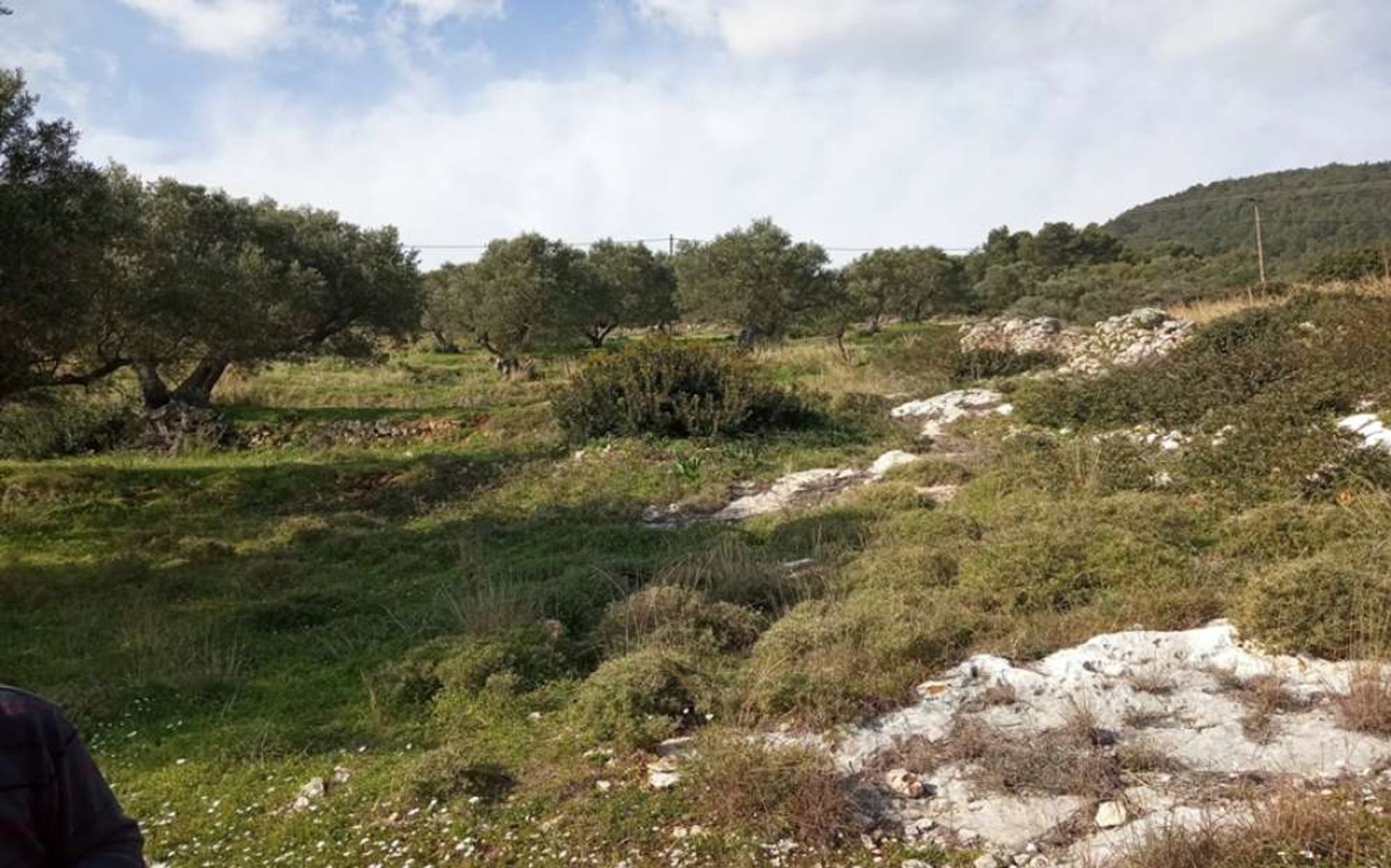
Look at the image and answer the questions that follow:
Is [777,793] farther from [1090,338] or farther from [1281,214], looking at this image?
[1281,214]

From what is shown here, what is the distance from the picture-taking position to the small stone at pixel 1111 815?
383 centimetres

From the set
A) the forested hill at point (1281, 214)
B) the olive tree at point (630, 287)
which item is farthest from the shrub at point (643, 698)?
the forested hill at point (1281, 214)

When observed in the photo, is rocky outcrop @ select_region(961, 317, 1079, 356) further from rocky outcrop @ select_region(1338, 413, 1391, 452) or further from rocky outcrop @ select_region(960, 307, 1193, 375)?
rocky outcrop @ select_region(1338, 413, 1391, 452)

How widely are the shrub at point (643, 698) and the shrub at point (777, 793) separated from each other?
0.67 m

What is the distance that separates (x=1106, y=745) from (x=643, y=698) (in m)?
2.44

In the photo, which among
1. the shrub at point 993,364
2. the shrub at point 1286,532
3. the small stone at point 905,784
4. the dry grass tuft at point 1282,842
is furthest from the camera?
the shrub at point 993,364

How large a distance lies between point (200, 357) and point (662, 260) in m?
27.7

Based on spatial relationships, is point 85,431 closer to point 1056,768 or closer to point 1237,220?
point 1056,768

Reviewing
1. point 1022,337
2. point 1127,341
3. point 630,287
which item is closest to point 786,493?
point 1127,341

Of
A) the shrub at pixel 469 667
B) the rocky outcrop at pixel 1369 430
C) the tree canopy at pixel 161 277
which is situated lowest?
the shrub at pixel 469 667

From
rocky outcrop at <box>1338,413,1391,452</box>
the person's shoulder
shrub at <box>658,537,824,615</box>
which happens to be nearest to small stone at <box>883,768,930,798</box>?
shrub at <box>658,537,824,615</box>

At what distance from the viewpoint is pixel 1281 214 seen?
7538cm

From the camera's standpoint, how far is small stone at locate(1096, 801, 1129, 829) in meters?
3.83

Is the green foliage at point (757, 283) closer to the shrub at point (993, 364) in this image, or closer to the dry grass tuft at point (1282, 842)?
the shrub at point (993, 364)
